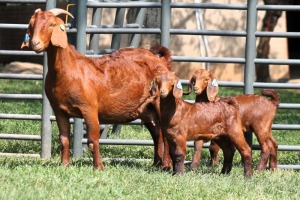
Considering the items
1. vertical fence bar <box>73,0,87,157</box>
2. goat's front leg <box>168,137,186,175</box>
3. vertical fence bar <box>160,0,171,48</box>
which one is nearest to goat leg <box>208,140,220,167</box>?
vertical fence bar <box>160,0,171,48</box>

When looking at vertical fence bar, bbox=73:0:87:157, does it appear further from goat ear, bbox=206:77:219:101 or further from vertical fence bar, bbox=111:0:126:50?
goat ear, bbox=206:77:219:101

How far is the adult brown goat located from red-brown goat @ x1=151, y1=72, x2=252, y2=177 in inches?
14.6

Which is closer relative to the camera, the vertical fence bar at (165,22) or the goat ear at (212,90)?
the goat ear at (212,90)

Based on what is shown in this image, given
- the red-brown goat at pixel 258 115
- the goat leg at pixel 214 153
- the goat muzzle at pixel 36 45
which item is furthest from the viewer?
the goat leg at pixel 214 153

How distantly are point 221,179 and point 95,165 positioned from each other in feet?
4.05

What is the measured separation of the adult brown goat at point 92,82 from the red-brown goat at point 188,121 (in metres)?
0.37

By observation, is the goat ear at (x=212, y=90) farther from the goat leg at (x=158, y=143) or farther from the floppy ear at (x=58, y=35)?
the floppy ear at (x=58, y=35)

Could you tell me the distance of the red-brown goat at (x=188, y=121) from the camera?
8.71m

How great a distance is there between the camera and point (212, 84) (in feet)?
30.4

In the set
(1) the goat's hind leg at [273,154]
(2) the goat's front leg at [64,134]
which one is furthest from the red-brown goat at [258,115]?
(2) the goat's front leg at [64,134]

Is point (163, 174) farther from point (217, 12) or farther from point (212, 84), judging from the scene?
point (217, 12)

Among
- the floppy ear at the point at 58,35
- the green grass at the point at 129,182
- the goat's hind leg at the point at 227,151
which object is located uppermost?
the floppy ear at the point at 58,35

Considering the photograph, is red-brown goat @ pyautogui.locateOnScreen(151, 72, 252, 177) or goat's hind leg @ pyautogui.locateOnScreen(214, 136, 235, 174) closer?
red-brown goat @ pyautogui.locateOnScreen(151, 72, 252, 177)

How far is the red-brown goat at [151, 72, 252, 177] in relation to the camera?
8711 millimetres
